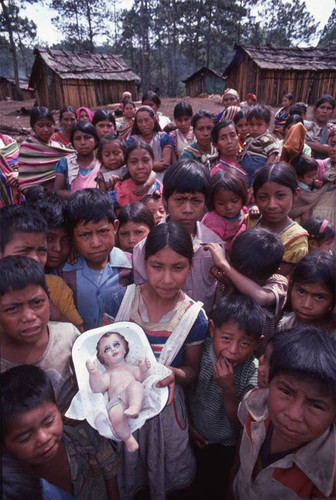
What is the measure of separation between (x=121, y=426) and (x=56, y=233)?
1.36m

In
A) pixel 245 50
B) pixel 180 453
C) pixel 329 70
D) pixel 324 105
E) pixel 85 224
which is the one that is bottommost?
pixel 180 453

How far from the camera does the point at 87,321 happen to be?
2113mm

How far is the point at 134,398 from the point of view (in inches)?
50.8

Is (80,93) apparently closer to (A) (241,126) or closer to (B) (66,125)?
(B) (66,125)

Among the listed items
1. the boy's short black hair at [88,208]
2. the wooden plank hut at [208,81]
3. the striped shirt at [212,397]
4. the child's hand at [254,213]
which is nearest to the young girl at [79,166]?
the boy's short black hair at [88,208]

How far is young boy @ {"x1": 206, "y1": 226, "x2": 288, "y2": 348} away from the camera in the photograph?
1.94 m

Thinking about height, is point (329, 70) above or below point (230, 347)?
above

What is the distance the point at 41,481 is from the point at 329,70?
23.2m

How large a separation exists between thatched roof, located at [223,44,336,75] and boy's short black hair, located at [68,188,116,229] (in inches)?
795

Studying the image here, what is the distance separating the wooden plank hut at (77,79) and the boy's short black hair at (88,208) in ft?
59.4

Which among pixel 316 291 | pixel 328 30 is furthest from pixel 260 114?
pixel 328 30

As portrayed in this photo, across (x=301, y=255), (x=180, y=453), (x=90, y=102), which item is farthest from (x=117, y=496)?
(x=90, y=102)

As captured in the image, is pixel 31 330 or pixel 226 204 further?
pixel 226 204

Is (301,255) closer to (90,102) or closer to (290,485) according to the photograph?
(290,485)
